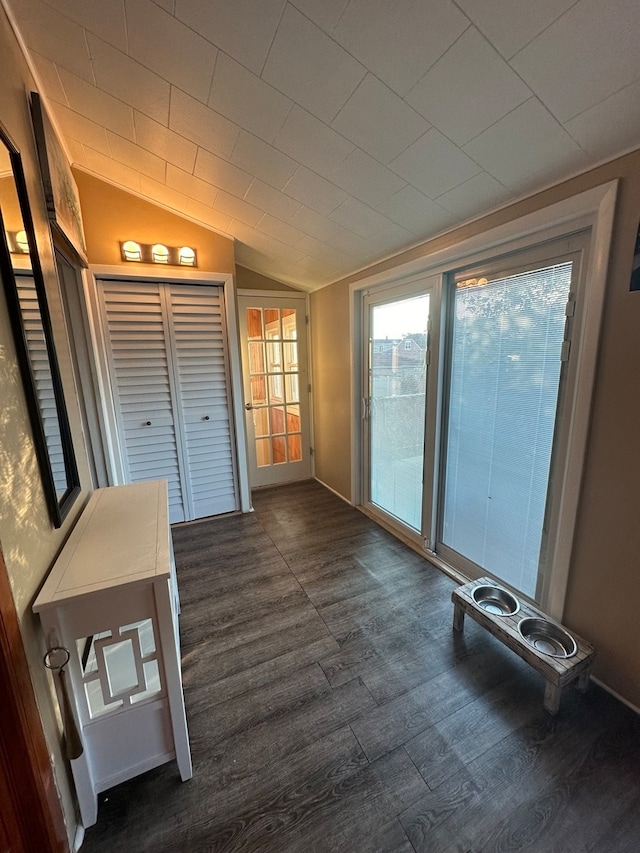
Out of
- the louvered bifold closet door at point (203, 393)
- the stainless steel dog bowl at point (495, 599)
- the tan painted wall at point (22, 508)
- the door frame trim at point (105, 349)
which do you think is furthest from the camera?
the louvered bifold closet door at point (203, 393)

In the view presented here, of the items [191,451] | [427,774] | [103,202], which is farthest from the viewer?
[191,451]

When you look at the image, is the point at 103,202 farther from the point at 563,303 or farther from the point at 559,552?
the point at 559,552

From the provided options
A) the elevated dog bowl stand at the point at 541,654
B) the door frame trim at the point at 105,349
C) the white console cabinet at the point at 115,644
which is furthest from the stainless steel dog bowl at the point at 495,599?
the door frame trim at the point at 105,349

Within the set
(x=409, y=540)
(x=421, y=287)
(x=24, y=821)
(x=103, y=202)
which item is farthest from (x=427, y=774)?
(x=103, y=202)

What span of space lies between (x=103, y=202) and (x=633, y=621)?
3.77 metres

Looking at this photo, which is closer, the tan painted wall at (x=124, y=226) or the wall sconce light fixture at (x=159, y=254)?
the tan painted wall at (x=124, y=226)

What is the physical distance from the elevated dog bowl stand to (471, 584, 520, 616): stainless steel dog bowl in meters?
0.06

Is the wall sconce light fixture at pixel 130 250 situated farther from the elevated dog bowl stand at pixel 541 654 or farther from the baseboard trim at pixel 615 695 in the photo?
the baseboard trim at pixel 615 695

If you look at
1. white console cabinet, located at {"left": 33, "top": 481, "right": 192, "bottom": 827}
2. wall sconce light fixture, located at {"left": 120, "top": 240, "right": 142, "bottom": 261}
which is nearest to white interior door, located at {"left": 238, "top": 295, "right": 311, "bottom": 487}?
wall sconce light fixture, located at {"left": 120, "top": 240, "right": 142, "bottom": 261}

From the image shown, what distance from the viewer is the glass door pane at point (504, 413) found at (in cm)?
161

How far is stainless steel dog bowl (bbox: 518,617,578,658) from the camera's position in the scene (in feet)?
4.80

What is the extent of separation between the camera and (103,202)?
7.95ft

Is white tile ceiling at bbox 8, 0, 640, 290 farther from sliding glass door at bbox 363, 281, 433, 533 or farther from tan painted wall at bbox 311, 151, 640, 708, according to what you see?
sliding glass door at bbox 363, 281, 433, 533

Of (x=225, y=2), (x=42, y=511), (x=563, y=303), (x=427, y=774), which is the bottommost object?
(x=427, y=774)
